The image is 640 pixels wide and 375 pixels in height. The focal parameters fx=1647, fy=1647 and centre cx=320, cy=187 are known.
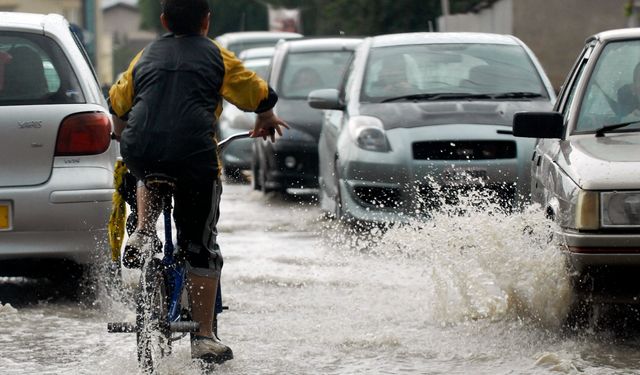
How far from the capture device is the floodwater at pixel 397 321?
705cm

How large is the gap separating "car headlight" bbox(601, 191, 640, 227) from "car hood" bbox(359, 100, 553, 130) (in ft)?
15.7

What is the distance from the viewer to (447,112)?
39.5 ft

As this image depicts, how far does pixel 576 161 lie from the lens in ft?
24.8

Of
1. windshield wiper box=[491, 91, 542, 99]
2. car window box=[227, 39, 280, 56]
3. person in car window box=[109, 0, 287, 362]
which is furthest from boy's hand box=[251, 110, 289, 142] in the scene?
car window box=[227, 39, 280, 56]

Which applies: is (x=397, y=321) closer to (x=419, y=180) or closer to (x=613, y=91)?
(x=613, y=91)

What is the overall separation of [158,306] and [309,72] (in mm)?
10955

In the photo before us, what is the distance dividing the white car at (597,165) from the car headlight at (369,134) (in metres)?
3.02

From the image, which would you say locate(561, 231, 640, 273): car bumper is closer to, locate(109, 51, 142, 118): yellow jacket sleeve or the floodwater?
the floodwater

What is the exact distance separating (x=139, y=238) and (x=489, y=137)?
5583 millimetres

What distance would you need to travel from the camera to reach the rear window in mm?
8711

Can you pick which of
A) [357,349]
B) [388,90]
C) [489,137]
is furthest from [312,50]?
[357,349]

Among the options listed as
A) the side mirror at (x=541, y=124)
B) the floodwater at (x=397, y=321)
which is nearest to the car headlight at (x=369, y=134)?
the floodwater at (x=397, y=321)

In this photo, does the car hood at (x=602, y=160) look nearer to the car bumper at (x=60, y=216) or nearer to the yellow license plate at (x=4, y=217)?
the car bumper at (x=60, y=216)

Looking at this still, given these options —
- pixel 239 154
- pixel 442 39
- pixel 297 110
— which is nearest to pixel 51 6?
pixel 239 154
